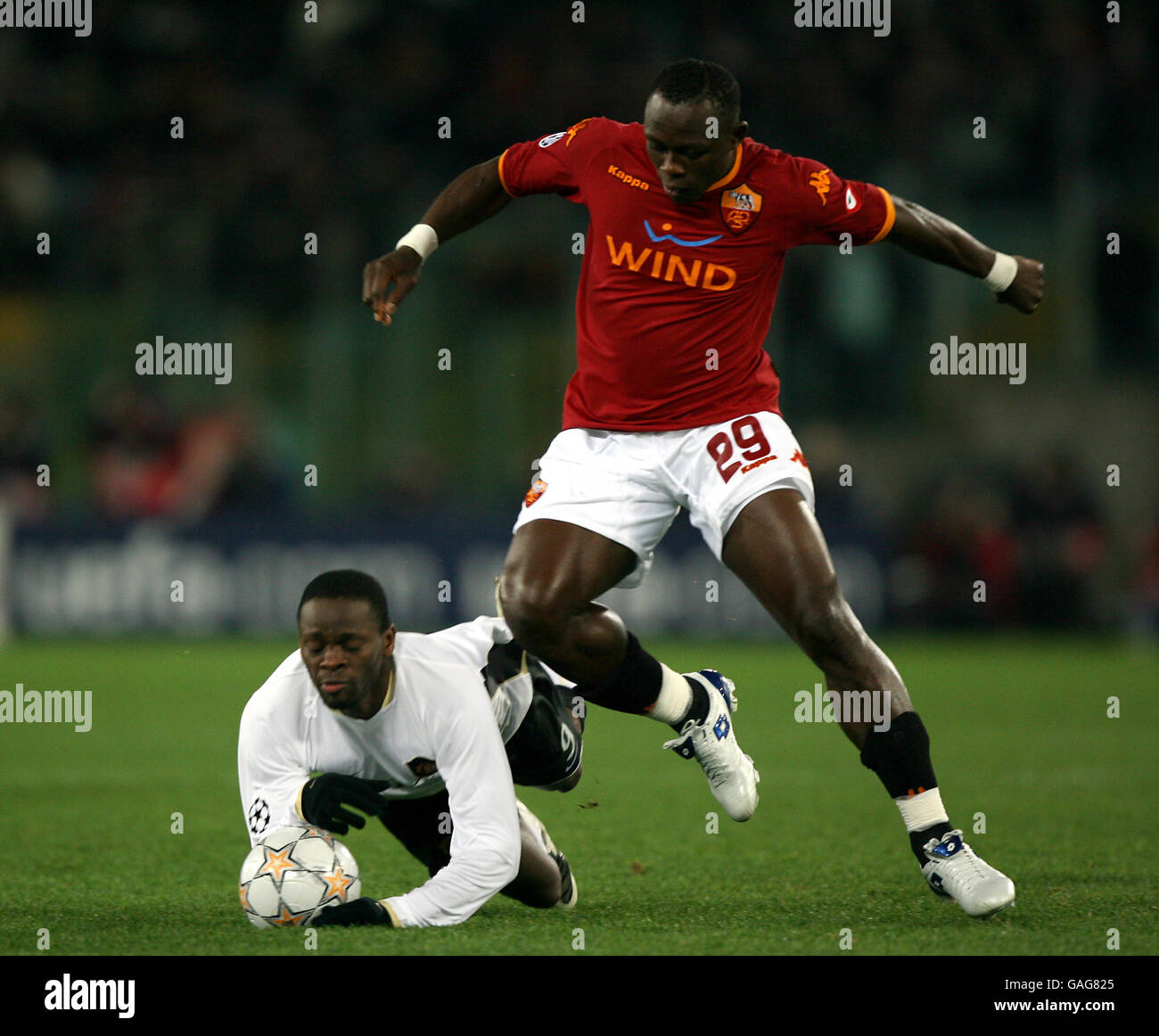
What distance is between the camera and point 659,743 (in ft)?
35.3

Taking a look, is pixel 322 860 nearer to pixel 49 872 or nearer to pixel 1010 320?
pixel 49 872

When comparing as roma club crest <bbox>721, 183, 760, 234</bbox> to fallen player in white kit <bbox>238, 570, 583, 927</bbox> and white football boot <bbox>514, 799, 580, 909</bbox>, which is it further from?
white football boot <bbox>514, 799, 580, 909</bbox>

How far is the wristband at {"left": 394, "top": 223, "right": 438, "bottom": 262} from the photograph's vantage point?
18.1 feet

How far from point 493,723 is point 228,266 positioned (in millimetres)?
13549

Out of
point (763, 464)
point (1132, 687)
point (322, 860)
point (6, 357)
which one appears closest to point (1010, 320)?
point (1132, 687)

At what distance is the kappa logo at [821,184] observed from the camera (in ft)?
17.8
